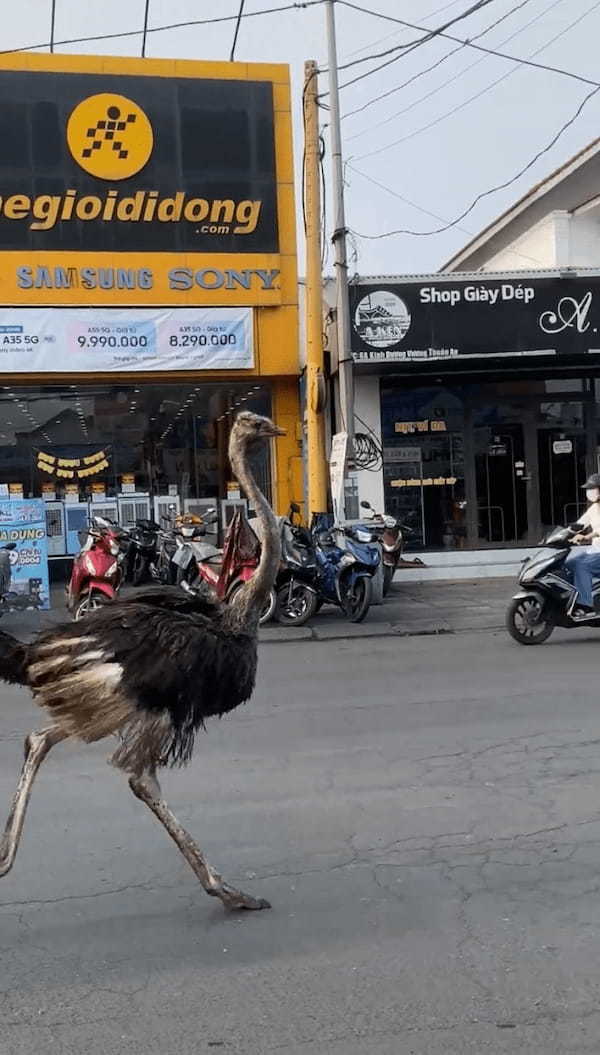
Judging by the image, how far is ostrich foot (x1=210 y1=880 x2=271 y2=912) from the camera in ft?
13.3

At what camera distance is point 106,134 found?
16594mm

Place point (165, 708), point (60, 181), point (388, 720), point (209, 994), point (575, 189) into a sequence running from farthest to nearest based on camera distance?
1. point (575, 189)
2. point (60, 181)
3. point (388, 720)
4. point (165, 708)
5. point (209, 994)

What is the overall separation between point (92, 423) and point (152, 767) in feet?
46.1

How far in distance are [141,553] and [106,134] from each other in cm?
668

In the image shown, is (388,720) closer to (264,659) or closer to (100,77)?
(264,659)

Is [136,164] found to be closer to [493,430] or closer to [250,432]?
[493,430]

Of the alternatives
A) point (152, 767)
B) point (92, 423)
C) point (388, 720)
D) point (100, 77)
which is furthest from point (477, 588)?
point (152, 767)

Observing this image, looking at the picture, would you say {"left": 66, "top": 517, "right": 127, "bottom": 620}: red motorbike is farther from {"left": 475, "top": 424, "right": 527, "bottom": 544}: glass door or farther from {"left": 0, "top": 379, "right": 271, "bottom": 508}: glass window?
{"left": 475, "top": 424, "right": 527, "bottom": 544}: glass door

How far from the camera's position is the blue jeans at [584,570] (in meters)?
10.2

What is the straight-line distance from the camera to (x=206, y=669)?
3.96 metres

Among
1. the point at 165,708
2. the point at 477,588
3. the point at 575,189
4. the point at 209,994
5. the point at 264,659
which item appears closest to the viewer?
the point at 209,994

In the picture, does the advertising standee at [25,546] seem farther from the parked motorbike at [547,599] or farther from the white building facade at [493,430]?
the parked motorbike at [547,599]

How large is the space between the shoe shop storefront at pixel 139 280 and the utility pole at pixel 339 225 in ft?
9.66

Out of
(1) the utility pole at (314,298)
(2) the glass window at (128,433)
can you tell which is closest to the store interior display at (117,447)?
(2) the glass window at (128,433)
